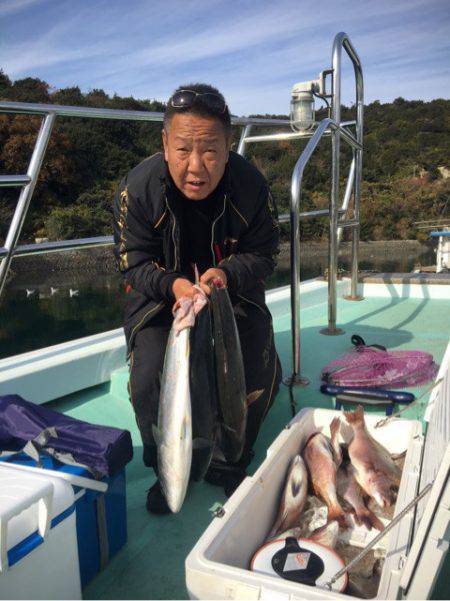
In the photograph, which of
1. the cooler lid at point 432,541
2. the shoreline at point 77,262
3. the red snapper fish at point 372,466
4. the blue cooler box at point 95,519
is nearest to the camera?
the cooler lid at point 432,541

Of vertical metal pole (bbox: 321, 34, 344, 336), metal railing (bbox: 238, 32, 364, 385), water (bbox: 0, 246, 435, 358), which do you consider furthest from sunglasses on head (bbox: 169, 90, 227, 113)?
water (bbox: 0, 246, 435, 358)

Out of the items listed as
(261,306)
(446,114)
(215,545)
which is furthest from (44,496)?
(446,114)

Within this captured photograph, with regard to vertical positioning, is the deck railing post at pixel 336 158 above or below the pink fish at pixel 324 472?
above

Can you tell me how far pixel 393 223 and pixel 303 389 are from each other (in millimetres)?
47814

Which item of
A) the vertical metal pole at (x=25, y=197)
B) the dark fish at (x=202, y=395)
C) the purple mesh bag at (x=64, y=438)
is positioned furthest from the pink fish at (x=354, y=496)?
the vertical metal pole at (x=25, y=197)

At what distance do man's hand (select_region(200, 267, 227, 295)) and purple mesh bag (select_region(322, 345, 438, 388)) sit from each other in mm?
1134

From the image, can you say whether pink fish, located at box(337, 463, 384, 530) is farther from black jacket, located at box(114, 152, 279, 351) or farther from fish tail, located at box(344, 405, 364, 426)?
black jacket, located at box(114, 152, 279, 351)

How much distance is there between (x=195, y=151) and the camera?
2.02 metres

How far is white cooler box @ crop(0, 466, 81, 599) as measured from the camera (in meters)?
1.18

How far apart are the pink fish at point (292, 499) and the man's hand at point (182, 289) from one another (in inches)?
29.0

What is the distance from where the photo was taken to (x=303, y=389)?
2820 millimetres

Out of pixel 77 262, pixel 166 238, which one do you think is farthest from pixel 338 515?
pixel 77 262

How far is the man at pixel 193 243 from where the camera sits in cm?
202

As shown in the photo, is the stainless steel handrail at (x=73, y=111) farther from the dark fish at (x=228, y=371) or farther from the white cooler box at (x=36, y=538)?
the white cooler box at (x=36, y=538)
